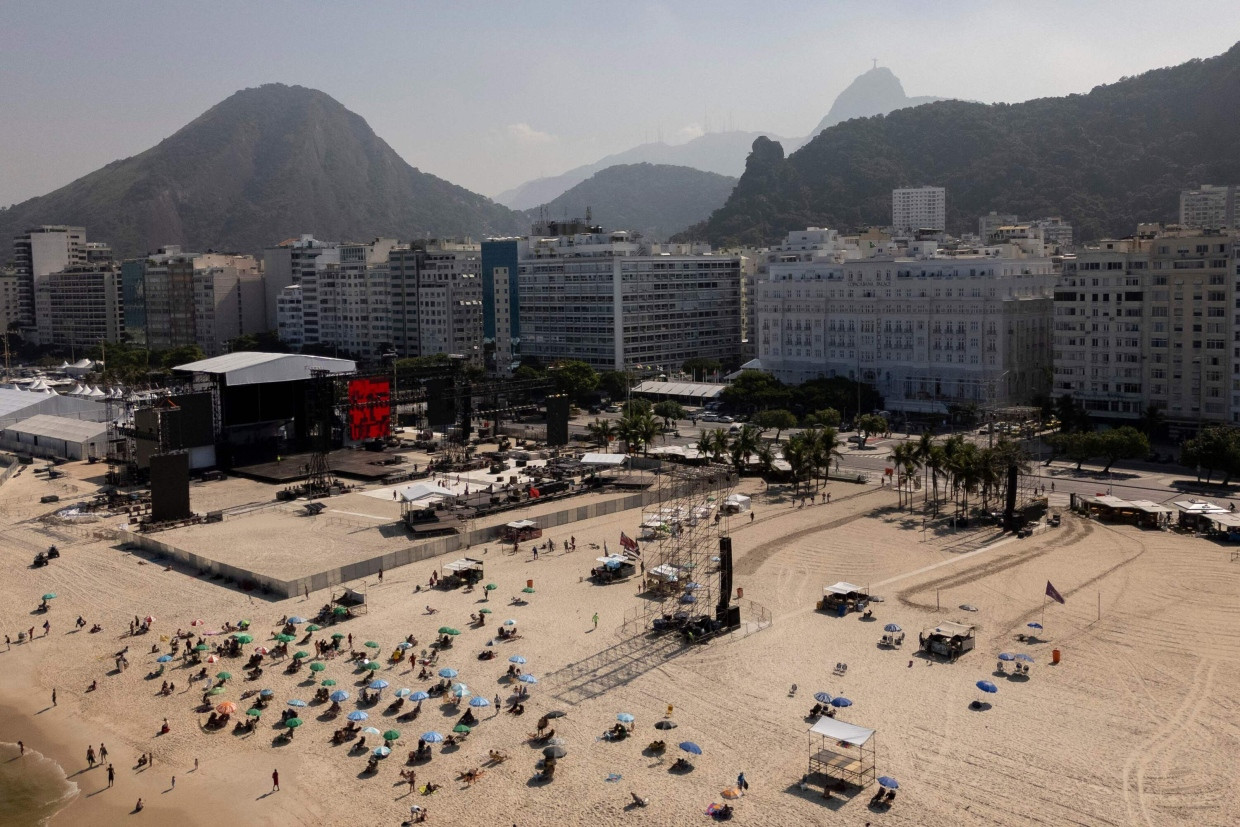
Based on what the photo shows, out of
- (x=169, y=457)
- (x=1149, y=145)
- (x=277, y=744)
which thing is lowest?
(x=277, y=744)

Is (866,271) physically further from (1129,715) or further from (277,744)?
(277,744)

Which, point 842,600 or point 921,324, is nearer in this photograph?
point 842,600

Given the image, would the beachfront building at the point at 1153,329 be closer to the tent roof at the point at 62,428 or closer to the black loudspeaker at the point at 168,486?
the black loudspeaker at the point at 168,486

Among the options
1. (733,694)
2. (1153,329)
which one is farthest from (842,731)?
(1153,329)

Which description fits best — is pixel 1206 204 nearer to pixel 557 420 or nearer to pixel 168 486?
pixel 557 420

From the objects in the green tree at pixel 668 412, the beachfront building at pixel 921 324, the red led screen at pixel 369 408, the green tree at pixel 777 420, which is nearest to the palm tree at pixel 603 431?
the green tree at pixel 668 412

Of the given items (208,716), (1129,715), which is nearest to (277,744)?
(208,716)
